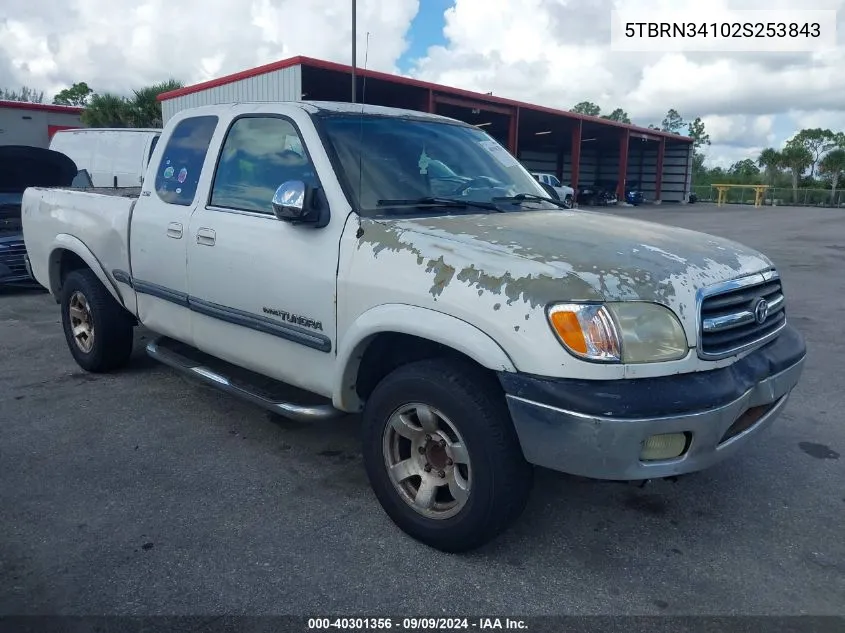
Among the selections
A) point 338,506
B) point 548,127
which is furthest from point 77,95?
point 338,506

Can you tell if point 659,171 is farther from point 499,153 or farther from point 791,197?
point 499,153

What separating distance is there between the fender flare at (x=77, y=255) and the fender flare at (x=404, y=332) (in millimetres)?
2389

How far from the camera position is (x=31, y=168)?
28.7ft

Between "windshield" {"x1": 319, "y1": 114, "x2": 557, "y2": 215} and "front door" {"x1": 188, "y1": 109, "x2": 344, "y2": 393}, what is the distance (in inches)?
8.3

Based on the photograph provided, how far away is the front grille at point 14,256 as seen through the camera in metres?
8.34

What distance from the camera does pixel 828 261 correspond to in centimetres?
1312

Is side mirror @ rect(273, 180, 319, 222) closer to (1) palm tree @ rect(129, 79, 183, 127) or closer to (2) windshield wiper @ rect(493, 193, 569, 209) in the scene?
(2) windshield wiper @ rect(493, 193, 569, 209)

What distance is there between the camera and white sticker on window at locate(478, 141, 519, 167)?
4.23m

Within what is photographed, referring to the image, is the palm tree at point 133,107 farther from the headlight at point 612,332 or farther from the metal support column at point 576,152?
the headlight at point 612,332

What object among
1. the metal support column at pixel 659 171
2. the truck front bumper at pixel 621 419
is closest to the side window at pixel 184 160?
the truck front bumper at pixel 621 419

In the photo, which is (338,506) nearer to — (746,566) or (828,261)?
(746,566)

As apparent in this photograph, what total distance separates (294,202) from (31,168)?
7.23 metres

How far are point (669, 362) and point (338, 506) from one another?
5.64 feet

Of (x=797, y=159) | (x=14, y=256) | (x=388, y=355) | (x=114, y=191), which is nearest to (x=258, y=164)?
Result: (x=388, y=355)
